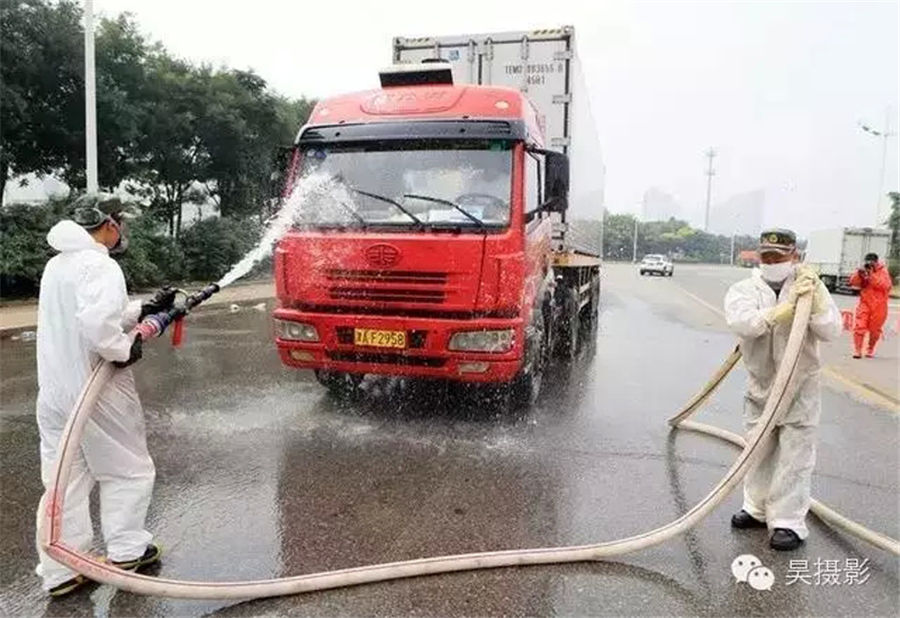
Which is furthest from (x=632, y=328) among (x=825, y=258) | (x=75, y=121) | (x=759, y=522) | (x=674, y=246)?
(x=674, y=246)

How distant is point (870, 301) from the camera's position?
381 inches

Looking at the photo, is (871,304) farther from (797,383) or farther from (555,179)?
(797,383)

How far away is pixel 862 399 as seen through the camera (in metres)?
7.43

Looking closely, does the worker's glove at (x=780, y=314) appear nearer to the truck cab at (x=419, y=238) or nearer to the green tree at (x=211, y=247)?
the truck cab at (x=419, y=238)

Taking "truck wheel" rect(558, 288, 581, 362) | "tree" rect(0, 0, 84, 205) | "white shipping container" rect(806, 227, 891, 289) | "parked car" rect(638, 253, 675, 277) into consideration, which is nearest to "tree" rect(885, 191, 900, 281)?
"white shipping container" rect(806, 227, 891, 289)

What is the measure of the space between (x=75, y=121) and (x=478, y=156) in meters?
13.1

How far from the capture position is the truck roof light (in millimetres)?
6688

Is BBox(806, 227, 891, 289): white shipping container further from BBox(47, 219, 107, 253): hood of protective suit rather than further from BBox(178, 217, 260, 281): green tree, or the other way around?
BBox(47, 219, 107, 253): hood of protective suit

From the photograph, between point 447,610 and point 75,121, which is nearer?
point 447,610

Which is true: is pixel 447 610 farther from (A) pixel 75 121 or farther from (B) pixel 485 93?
(A) pixel 75 121

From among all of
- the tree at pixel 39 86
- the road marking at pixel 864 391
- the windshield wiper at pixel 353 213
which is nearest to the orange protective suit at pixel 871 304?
the road marking at pixel 864 391

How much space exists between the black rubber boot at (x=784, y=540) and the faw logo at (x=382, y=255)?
3.17 metres

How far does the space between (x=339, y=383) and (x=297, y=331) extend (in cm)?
139

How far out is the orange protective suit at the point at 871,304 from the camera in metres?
9.69
